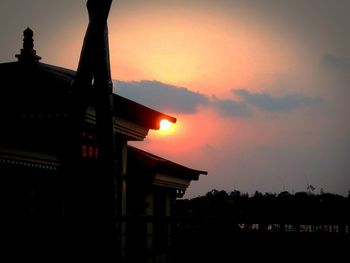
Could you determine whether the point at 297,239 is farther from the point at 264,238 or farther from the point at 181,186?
the point at 181,186

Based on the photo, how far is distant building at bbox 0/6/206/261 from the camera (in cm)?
512

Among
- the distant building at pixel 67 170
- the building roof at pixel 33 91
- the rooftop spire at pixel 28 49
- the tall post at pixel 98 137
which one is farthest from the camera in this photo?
the rooftop spire at pixel 28 49

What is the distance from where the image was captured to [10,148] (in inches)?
329

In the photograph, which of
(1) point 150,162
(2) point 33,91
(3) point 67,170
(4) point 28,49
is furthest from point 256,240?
(4) point 28,49

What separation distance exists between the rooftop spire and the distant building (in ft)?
0.07

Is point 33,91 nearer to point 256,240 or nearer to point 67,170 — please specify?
point 67,170

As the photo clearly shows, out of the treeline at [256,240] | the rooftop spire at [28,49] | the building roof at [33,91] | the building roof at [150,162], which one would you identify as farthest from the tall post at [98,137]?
the building roof at [150,162]

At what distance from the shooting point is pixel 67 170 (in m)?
4.93

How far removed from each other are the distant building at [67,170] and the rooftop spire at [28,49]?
0.02 metres

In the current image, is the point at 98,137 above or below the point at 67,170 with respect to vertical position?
above

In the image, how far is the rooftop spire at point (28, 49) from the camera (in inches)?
446

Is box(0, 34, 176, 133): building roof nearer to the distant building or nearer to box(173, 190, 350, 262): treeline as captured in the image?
the distant building

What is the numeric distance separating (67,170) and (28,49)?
7.31 meters

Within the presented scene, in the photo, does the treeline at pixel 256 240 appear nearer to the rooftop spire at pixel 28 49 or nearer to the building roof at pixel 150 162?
the building roof at pixel 150 162
